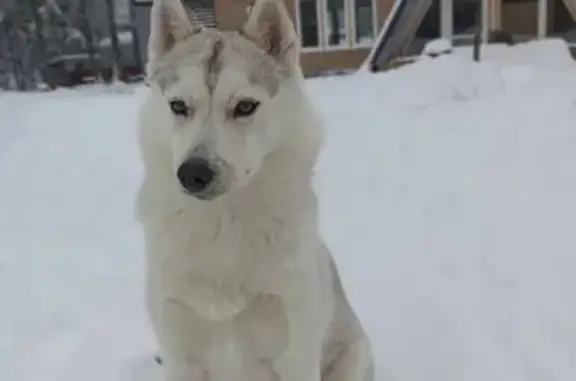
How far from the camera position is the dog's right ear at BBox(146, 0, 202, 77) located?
1.96m

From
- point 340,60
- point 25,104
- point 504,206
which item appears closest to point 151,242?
point 504,206

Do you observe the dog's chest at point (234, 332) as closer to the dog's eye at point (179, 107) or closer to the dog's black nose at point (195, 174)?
the dog's black nose at point (195, 174)

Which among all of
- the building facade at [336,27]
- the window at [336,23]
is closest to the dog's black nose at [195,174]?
the building facade at [336,27]

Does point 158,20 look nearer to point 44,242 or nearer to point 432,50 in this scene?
point 44,242

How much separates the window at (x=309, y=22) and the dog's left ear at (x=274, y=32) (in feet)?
34.2

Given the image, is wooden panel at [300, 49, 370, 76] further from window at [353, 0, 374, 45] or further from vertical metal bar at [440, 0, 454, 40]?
vertical metal bar at [440, 0, 454, 40]

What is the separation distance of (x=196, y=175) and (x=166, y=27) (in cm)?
42

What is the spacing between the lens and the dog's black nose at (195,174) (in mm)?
1746

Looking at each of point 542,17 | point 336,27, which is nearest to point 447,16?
point 542,17

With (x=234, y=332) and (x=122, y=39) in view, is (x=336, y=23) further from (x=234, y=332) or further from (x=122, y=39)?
(x=234, y=332)

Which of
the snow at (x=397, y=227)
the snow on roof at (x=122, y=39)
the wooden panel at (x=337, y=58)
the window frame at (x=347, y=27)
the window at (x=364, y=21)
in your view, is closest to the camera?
the snow at (x=397, y=227)

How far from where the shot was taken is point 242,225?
1976mm

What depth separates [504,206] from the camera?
3.88 meters

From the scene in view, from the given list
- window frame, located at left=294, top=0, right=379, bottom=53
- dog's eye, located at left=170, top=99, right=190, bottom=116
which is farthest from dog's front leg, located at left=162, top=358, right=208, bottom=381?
window frame, located at left=294, top=0, right=379, bottom=53
